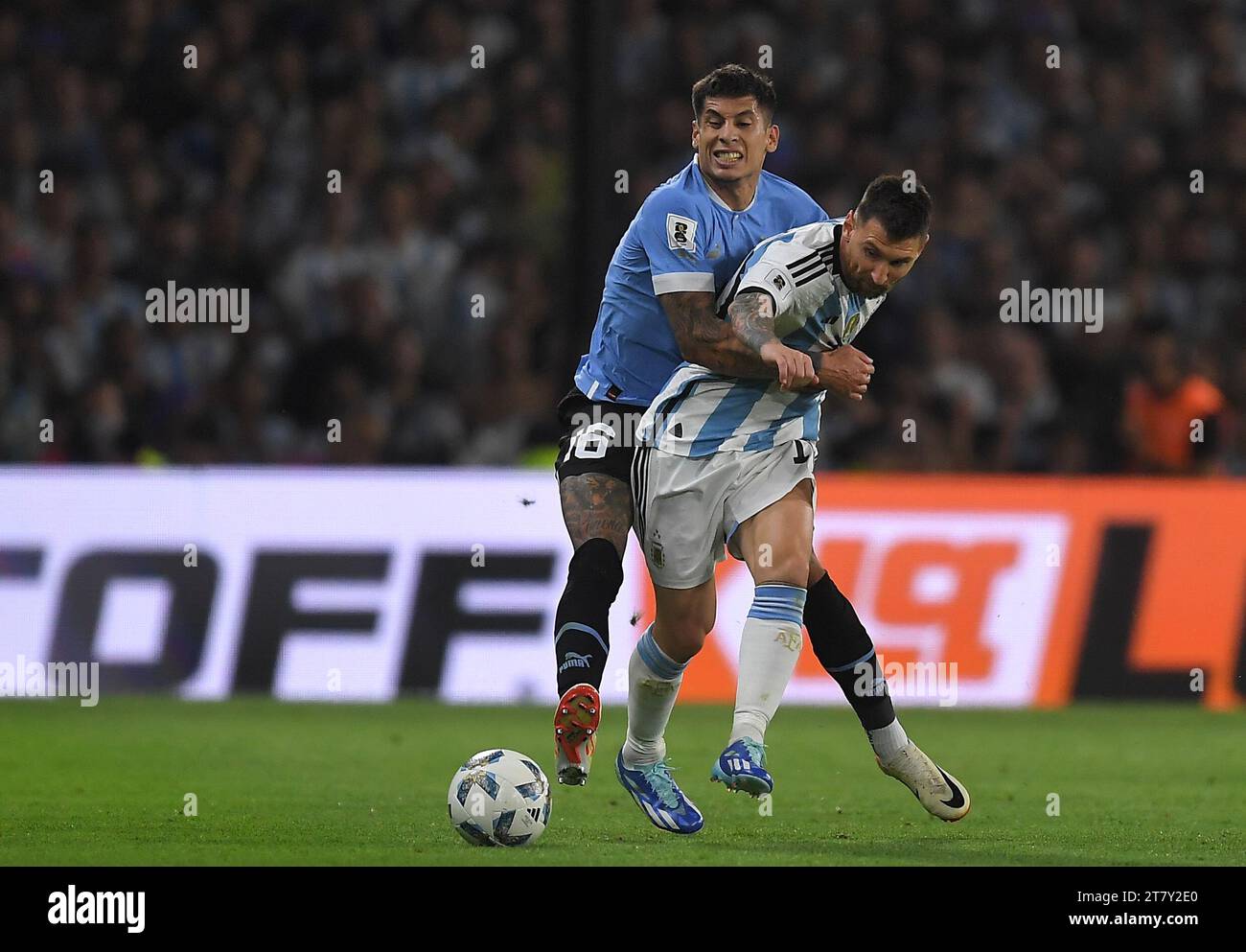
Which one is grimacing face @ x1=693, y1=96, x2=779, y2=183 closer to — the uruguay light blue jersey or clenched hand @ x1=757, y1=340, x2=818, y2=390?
the uruguay light blue jersey

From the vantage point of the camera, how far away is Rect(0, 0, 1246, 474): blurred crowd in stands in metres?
12.3

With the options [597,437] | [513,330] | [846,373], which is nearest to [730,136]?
[846,373]

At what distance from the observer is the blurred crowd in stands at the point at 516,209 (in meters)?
12.3

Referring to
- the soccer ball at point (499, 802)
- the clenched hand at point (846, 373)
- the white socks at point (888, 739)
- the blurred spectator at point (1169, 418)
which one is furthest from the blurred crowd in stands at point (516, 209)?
the soccer ball at point (499, 802)

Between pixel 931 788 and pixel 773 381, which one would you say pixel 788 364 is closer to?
pixel 773 381

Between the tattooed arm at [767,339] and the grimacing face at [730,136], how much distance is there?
0.49 meters

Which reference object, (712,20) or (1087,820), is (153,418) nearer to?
(712,20)

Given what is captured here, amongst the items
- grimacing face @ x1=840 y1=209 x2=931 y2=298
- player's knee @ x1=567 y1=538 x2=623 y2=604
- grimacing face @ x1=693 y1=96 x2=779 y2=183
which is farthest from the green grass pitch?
grimacing face @ x1=693 y1=96 x2=779 y2=183

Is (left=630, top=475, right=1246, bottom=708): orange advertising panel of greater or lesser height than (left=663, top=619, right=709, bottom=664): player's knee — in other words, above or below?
below

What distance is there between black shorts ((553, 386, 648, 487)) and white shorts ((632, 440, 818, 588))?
0.52 ft

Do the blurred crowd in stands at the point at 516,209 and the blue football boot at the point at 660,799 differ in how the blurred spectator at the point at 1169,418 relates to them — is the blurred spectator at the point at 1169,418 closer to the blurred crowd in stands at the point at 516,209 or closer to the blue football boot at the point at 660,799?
the blurred crowd in stands at the point at 516,209

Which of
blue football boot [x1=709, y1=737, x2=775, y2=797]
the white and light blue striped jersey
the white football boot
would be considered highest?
the white and light blue striped jersey

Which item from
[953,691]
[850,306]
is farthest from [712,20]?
[850,306]

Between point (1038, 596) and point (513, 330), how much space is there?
3.67 meters
